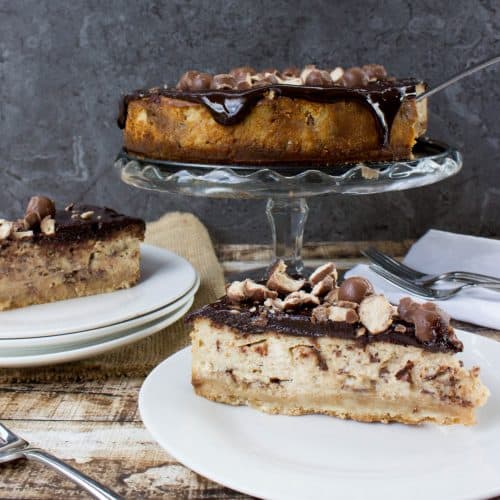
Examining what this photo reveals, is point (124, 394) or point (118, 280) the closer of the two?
point (124, 394)

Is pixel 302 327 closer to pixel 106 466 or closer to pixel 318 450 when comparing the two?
pixel 318 450

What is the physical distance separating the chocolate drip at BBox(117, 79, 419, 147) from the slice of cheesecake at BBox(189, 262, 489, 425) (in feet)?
1.62

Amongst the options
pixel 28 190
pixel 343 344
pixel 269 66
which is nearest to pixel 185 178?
pixel 343 344

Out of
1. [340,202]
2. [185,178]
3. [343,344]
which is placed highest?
[185,178]

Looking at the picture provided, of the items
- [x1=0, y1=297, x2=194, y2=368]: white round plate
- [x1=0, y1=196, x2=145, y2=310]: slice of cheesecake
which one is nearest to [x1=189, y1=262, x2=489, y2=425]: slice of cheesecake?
[x1=0, y1=297, x2=194, y2=368]: white round plate

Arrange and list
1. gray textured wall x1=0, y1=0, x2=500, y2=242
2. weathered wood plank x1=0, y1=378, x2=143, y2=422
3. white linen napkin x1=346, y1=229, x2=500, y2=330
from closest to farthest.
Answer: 1. weathered wood plank x1=0, y1=378, x2=143, y2=422
2. white linen napkin x1=346, y1=229, x2=500, y2=330
3. gray textured wall x1=0, y1=0, x2=500, y2=242

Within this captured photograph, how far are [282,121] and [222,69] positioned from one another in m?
1.08

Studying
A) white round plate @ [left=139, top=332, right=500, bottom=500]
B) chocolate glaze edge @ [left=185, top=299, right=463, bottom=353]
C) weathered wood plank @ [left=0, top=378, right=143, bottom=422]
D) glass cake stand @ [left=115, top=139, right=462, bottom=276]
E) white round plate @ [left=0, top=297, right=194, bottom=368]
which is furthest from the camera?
glass cake stand @ [left=115, top=139, right=462, bottom=276]

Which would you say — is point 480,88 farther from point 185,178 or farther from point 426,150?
point 185,178

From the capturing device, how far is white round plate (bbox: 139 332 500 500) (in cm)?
126

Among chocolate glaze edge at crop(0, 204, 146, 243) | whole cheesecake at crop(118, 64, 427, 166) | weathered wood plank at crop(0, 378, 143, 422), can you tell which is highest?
whole cheesecake at crop(118, 64, 427, 166)

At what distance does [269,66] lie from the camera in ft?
9.68

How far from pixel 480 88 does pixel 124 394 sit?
1868 millimetres

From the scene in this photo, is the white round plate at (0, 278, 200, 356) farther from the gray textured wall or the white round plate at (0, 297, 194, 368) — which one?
the gray textured wall
